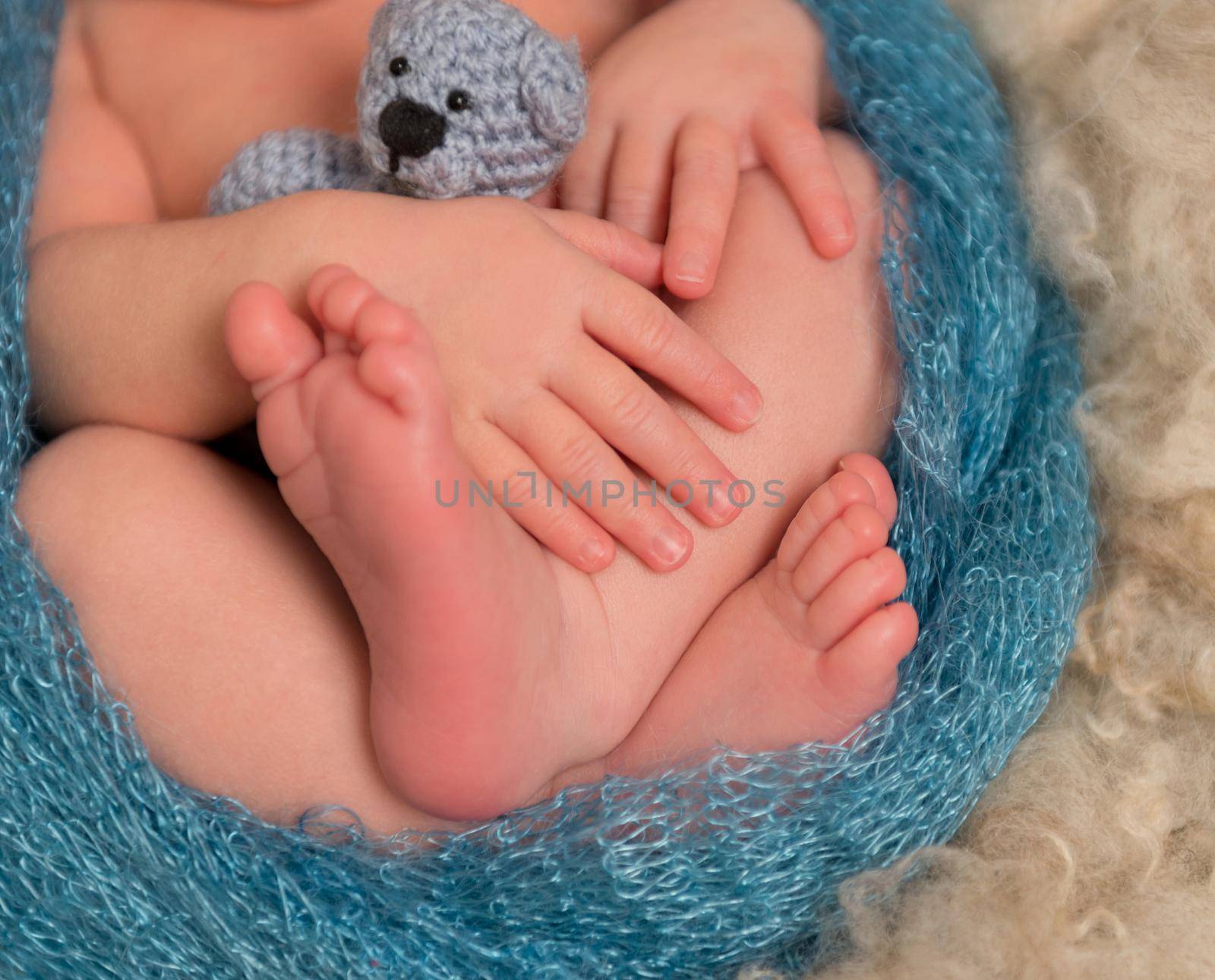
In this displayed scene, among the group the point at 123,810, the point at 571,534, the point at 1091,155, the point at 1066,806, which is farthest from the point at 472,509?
the point at 1091,155

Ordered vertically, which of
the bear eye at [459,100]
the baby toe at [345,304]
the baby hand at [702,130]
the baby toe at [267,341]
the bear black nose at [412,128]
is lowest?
the baby hand at [702,130]

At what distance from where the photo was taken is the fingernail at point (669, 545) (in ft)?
2.44

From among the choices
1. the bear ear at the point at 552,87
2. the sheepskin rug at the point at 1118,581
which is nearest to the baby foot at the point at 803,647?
the sheepskin rug at the point at 1118,581

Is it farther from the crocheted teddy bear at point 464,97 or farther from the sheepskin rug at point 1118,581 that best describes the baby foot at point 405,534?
the sheepskin rug at point 1118,581

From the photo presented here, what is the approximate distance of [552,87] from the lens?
733 millimetres

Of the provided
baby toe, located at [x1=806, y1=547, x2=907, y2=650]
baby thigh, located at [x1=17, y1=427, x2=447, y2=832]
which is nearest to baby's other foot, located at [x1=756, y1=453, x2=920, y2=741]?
baby toe, located at [x1=806, y1=547, x2=907, y2=650]

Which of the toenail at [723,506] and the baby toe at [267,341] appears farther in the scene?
the toenail at [723,506]

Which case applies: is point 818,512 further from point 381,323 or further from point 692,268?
point 381,323

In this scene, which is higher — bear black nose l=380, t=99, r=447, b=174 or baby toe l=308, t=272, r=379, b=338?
bear black nose l=380, t=99, r=447, b=174

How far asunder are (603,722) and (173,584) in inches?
10.6

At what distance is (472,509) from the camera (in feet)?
2.06

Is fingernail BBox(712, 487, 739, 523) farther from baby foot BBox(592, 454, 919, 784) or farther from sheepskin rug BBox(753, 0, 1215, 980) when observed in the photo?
sheepskin rug BBox(753, 0, 1215, 980)

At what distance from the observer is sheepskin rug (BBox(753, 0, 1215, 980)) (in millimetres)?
698

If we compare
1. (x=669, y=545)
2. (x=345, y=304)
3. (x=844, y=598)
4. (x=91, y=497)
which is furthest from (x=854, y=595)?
(x=91, y=497)
